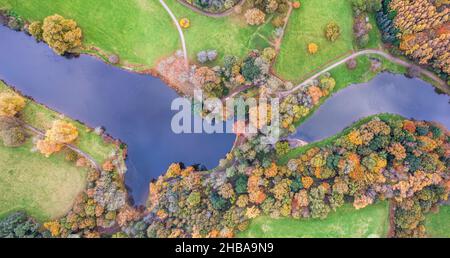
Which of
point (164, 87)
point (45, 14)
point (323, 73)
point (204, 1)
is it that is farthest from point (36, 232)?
point (323, 73)

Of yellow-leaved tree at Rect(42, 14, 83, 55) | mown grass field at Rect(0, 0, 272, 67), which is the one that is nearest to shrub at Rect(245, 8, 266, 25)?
mown grass field at Rect(0, 0, 272, 67)

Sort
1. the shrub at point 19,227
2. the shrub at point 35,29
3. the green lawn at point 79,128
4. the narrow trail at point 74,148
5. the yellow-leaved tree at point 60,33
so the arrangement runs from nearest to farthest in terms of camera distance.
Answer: the shrub at point 19,227 → the yellow-leaved tree at point 60,33 → the shrub at point 35,29 → the narrow trail at point 74,148 → the green lawn at point 79,128

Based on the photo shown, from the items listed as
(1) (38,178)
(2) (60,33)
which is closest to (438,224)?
(1) (38,178)

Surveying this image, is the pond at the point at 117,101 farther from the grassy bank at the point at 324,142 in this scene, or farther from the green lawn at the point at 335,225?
the green lawn at the point at 335,225

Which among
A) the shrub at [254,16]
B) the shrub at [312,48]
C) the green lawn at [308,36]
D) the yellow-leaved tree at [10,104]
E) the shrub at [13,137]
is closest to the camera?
the yellow-leaved tree at [10,104]

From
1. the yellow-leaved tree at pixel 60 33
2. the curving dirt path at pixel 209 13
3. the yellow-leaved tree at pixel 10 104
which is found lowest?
the yellow-leaved tree at pixel 10 104

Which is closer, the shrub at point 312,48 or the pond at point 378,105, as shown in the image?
the shrub at point 312,48

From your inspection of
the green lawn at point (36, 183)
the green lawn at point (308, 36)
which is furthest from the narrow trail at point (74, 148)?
the green lawn at point (308, 36)

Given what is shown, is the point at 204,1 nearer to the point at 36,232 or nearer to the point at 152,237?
the point at 152,237
